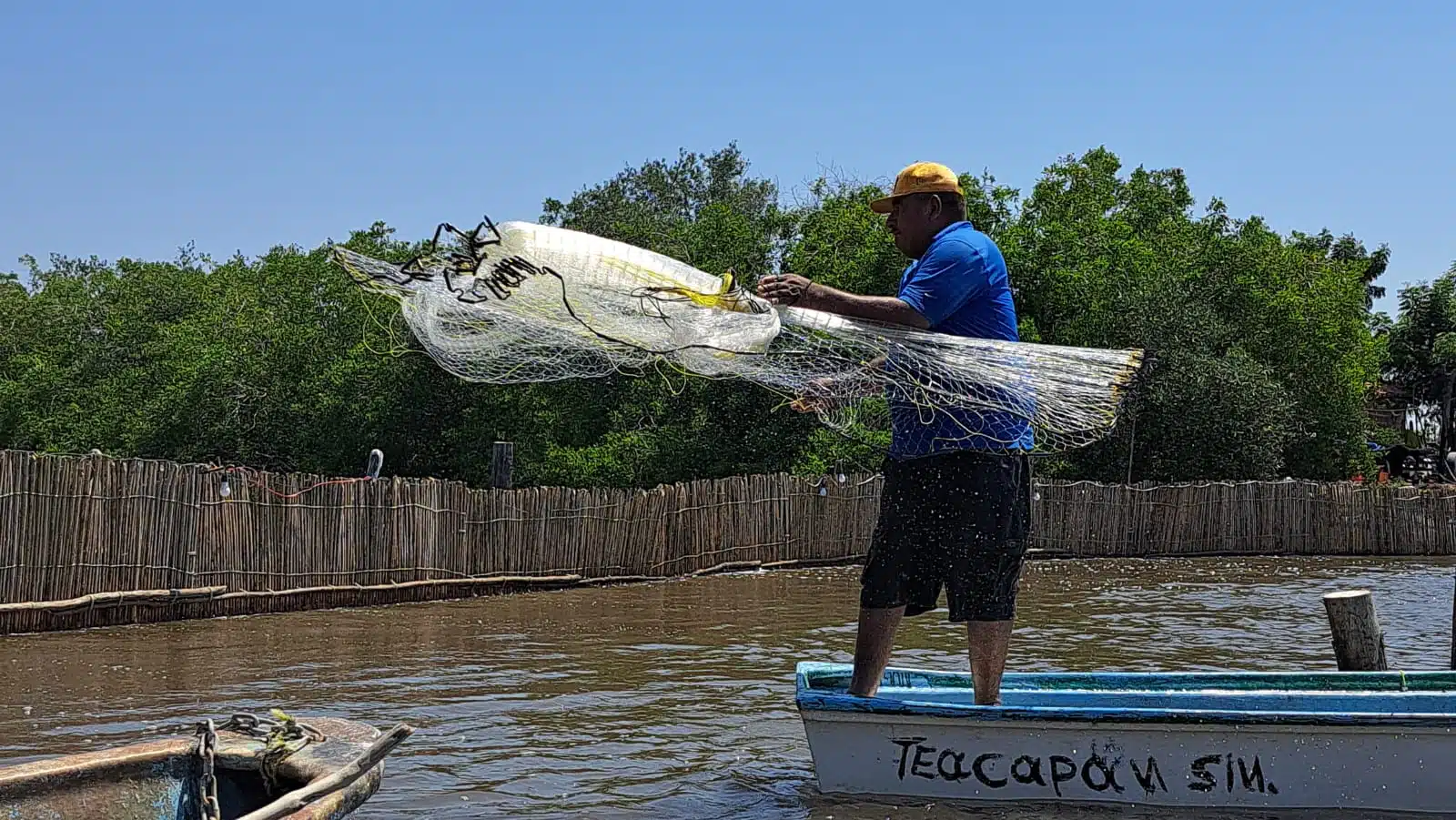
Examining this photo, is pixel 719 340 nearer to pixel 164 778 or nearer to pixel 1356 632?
pixel 164 778

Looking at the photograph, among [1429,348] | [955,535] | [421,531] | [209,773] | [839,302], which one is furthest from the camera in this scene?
[1429,348]

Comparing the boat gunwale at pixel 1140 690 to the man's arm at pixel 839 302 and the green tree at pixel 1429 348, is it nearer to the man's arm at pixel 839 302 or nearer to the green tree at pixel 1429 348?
the man's arm at pixel 839 302

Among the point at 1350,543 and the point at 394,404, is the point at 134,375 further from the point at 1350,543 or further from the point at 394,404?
→ the point at 1350,543

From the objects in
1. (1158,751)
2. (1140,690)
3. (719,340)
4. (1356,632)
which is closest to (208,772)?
(719,340)

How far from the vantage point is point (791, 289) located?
466 centimetres

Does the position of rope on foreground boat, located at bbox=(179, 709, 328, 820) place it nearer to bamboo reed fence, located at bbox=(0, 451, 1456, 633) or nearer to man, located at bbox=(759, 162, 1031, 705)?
man, located at bbox=(759, 162, 1031, 705)

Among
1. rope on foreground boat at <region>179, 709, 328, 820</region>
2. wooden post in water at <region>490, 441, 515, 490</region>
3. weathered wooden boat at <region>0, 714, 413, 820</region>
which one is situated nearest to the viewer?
weathered wooden boat at <region>0, 714, 413, 820</region>

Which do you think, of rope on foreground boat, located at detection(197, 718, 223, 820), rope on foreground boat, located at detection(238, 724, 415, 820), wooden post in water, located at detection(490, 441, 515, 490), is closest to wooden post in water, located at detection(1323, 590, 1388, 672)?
rope on foreground boat, located at detection(238, 724, 415, 820)

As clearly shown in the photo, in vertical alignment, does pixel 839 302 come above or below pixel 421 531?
above

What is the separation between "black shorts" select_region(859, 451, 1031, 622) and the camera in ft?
15.6

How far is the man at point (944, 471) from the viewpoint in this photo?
184 inches

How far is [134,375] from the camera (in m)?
32.6

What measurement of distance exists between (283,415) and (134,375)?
21.4 feet

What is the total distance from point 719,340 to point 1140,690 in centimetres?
229
